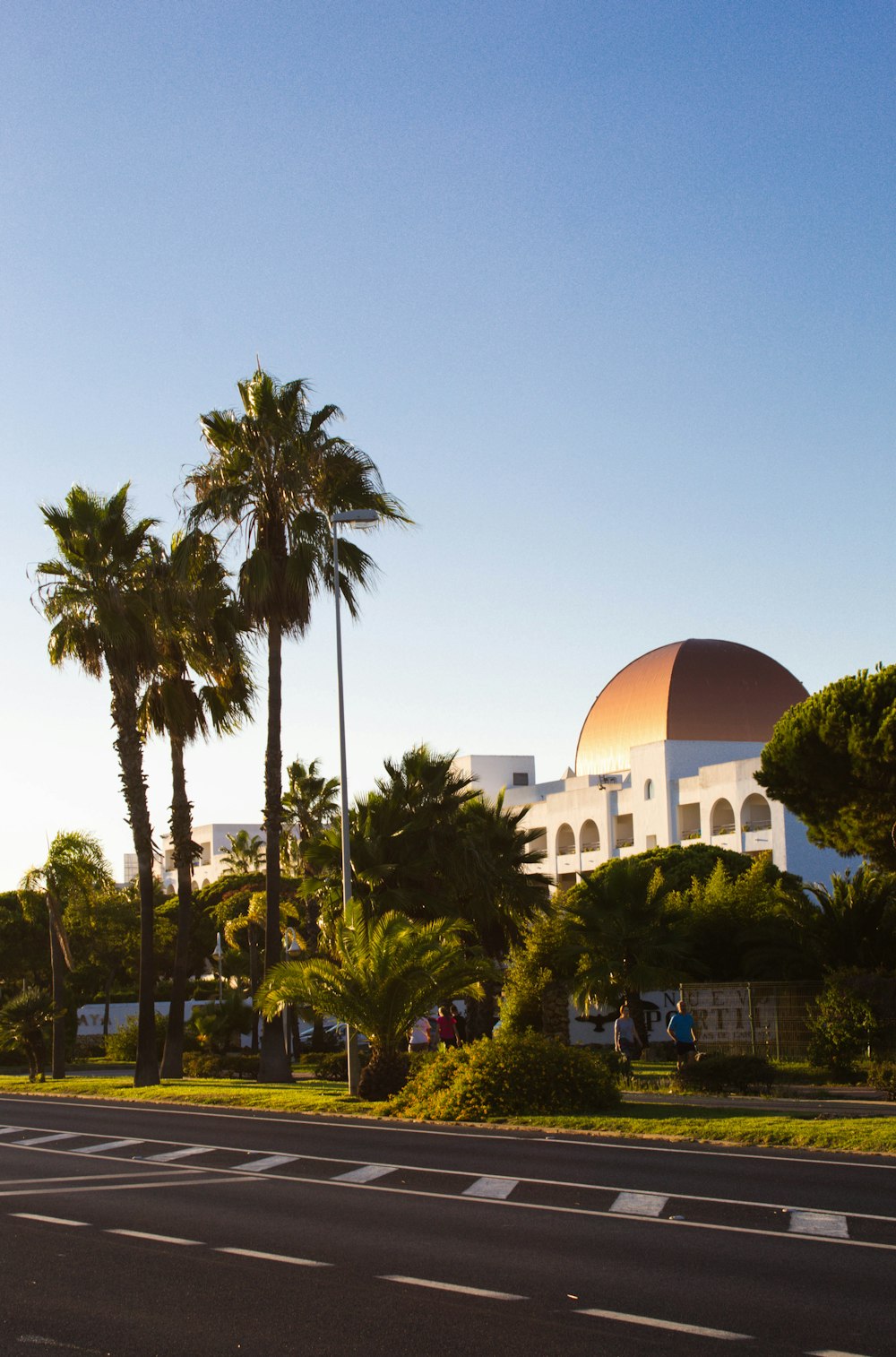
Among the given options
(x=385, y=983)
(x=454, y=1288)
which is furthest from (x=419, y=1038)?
(x=454, y=1288)

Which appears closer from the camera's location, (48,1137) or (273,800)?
(48,1137)

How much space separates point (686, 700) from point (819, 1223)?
72217 millimetres

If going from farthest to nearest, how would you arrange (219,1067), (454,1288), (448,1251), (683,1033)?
(219,1067) < (683,1033) < (448,1251) < (454,1288)

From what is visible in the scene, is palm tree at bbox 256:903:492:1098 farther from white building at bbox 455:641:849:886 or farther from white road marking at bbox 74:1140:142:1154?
white building at bbox 455:641:849:886

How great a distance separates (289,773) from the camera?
2060 inches

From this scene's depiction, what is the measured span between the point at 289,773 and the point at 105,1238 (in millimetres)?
42379

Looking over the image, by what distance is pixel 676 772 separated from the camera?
7500cm

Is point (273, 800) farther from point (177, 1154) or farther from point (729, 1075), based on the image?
point (177, 1154)

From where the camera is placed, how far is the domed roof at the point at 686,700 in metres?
81.1

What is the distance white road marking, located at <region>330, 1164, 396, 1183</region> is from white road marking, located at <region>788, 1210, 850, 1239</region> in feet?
14.0

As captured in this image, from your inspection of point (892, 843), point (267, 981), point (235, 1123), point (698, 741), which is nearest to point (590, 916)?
point (892, 843)

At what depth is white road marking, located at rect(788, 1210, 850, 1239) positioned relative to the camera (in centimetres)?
1006

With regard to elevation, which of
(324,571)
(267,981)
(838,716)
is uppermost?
(324,571)

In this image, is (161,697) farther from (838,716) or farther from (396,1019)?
(838,716)
